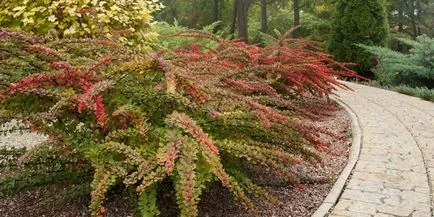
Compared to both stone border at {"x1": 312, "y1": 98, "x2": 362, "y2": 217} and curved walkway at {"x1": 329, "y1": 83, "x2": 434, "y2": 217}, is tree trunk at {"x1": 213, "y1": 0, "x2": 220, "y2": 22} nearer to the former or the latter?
curved walkway at {"x1": 329, "y1": 83, "x2": 434, "y2": 217}

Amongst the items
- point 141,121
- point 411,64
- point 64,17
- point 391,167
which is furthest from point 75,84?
point 411,64

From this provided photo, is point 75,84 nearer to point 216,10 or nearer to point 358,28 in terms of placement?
point 358,28

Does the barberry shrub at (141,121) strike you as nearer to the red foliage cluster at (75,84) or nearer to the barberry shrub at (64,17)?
the red foliage cluster at (75,84)

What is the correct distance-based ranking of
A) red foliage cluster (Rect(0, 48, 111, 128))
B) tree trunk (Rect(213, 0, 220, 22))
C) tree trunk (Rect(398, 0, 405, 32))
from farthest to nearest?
tree trunk (Rect(213, 0, 220, 22))
tree trunk (Rect(398, 0, 405, 32))
red foliage cluster (Rect(0, 48, 111, 128))

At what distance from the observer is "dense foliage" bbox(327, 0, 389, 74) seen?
10391mm

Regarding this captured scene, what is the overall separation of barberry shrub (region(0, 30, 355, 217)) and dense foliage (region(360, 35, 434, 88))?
6484 mm

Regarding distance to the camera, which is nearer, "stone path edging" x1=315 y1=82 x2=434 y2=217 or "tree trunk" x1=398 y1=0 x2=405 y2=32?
"stone path edging" x1=315 y1=82 x2=434 y2=217

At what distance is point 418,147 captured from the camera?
438cm

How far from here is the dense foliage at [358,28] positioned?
A: 10.4 meters

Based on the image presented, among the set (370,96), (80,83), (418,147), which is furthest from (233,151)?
(370,96)

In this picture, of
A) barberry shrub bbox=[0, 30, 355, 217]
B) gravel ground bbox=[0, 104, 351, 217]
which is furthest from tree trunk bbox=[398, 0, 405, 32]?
barberry shrub bbox=[0, 30, 355, 217]

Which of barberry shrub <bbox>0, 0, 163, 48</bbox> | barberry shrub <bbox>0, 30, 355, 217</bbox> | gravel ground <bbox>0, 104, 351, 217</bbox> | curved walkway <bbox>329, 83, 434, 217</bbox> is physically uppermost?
barberry shrub <bbox>0, 0, 163, 48</bbox>

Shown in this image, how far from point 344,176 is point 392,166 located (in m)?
0.60

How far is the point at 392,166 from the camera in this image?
148 inches
